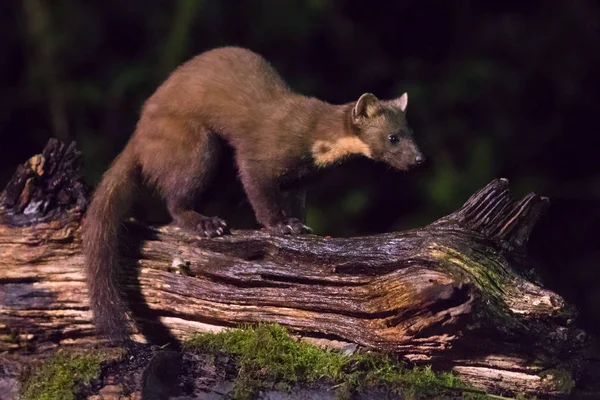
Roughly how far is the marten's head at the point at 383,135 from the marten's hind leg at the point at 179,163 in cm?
68

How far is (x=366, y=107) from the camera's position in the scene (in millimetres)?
3850

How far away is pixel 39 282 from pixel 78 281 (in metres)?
0.15

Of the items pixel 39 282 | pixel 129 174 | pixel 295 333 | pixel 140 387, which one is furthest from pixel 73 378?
pixel 129 174

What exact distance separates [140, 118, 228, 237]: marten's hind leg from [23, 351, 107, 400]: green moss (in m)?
0.77

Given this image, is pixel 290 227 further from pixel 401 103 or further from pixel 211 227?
pixel 401 103

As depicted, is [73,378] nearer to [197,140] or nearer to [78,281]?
[78,281]

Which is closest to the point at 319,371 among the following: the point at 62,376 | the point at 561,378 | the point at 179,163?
the point at 561,378

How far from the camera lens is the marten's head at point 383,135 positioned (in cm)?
382

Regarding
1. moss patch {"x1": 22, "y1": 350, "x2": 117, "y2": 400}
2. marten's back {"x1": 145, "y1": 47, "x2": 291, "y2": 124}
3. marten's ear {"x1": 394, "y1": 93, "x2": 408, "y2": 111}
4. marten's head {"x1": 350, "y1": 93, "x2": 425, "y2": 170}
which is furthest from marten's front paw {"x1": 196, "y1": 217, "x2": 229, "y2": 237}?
marten's ear {"x1": 394, "y1": 93, "x2": 408, "y2": 111}

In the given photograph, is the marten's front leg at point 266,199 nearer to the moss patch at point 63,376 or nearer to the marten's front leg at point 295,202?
the marten's front leg at point 295,202

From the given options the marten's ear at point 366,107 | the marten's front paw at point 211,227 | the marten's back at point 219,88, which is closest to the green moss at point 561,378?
the marten's front paw at point 211,227

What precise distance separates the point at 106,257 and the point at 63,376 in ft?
1.60

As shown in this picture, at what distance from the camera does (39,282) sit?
334 cm

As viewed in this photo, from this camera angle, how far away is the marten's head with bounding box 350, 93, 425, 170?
3820 mm
